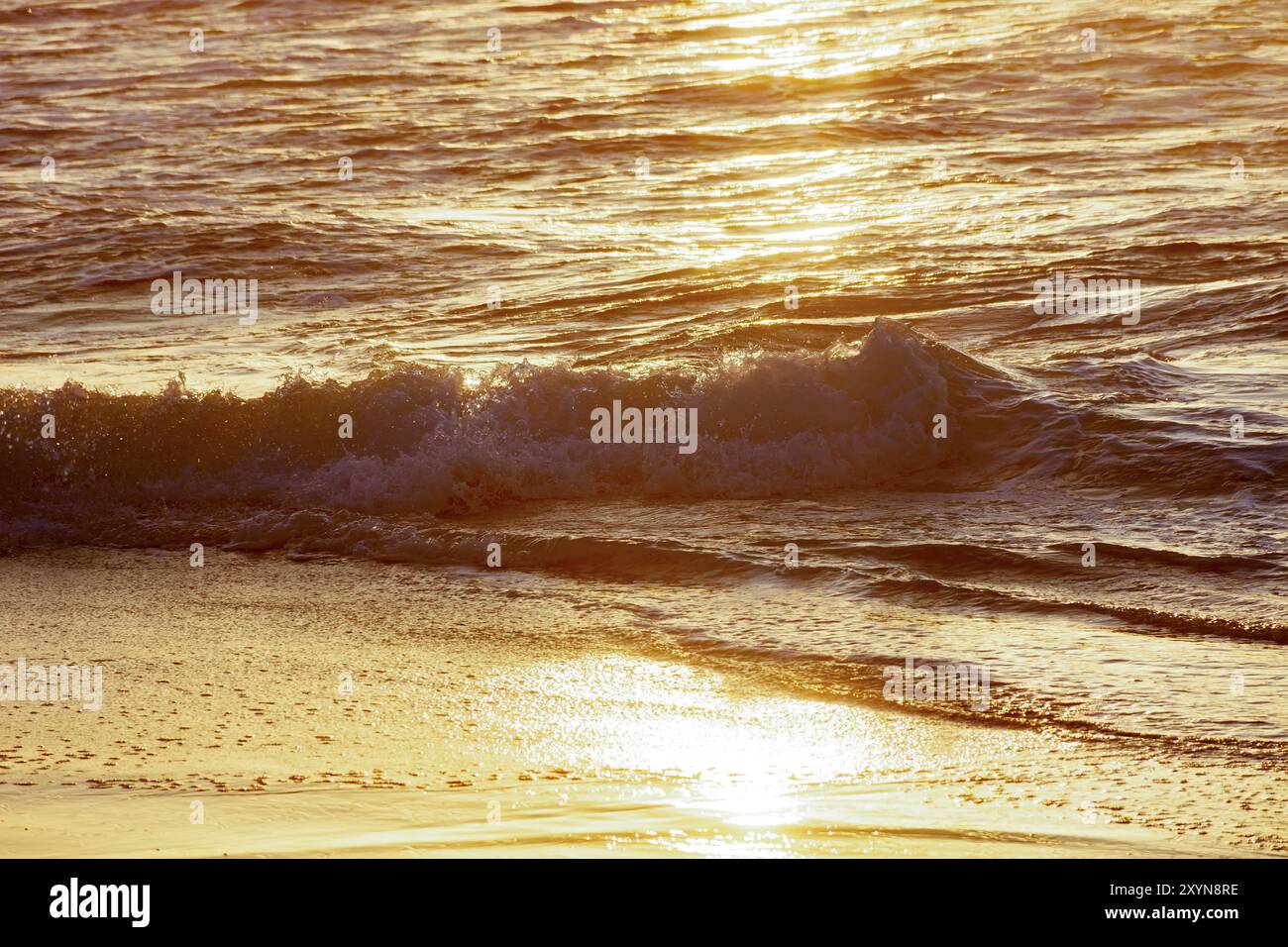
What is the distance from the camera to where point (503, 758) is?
16.8ft

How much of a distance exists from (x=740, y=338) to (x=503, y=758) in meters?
6.82

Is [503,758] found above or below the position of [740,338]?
below

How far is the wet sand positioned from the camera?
4.29 m

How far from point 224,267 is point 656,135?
240 inches

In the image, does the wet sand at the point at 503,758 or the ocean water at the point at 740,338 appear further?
the ocean water at the point at 740,338

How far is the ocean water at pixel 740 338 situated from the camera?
23.0 ft

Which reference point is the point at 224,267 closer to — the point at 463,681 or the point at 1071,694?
the point at 463,681

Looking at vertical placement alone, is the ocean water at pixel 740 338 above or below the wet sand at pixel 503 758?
above

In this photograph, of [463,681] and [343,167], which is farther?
[343,167]

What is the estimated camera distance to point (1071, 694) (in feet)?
18.3

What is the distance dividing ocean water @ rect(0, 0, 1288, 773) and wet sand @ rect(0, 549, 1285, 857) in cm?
38

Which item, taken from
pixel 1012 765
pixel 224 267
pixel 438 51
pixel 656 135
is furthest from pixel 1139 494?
pixel 438 51

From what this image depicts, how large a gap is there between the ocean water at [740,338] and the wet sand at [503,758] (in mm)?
383
